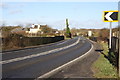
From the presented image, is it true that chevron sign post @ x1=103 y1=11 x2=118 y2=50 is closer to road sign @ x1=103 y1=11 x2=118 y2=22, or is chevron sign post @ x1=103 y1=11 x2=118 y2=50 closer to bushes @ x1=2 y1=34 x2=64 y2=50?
road sign @ x1=103 y1=11 x2=118 y2=22

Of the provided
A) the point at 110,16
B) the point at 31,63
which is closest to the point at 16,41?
the point at 31,63

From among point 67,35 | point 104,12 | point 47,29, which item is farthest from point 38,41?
point 47,29

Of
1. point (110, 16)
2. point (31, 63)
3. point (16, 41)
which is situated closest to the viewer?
point (110, 16)

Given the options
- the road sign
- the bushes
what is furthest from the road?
the bushes

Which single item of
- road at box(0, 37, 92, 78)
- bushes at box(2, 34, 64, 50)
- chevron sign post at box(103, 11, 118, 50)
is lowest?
road at box(0, 37, 92, 78)

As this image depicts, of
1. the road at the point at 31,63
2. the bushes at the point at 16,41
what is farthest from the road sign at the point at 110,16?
the bushes at the point at 16,41

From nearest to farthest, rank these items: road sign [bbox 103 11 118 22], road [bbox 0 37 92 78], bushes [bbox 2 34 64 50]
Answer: road [bbox 0 37 92 78], road sign [bbox 103 11 118 22], bushes [bbox 2 34 64 50]

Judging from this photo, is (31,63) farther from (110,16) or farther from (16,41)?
(16,41)

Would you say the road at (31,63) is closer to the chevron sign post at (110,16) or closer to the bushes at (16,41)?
the chevron sign post at (110,16)

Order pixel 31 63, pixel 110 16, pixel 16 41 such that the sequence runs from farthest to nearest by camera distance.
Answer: pixel 16 41
pixel 31 63
pixel 110 16

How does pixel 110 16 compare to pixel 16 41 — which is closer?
pixel 110 16

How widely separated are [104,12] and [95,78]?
386 centimetres

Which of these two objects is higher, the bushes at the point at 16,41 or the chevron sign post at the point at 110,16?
the chevron sign post at the point at 110,16

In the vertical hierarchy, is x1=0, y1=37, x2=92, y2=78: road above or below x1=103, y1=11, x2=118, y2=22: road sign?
below
